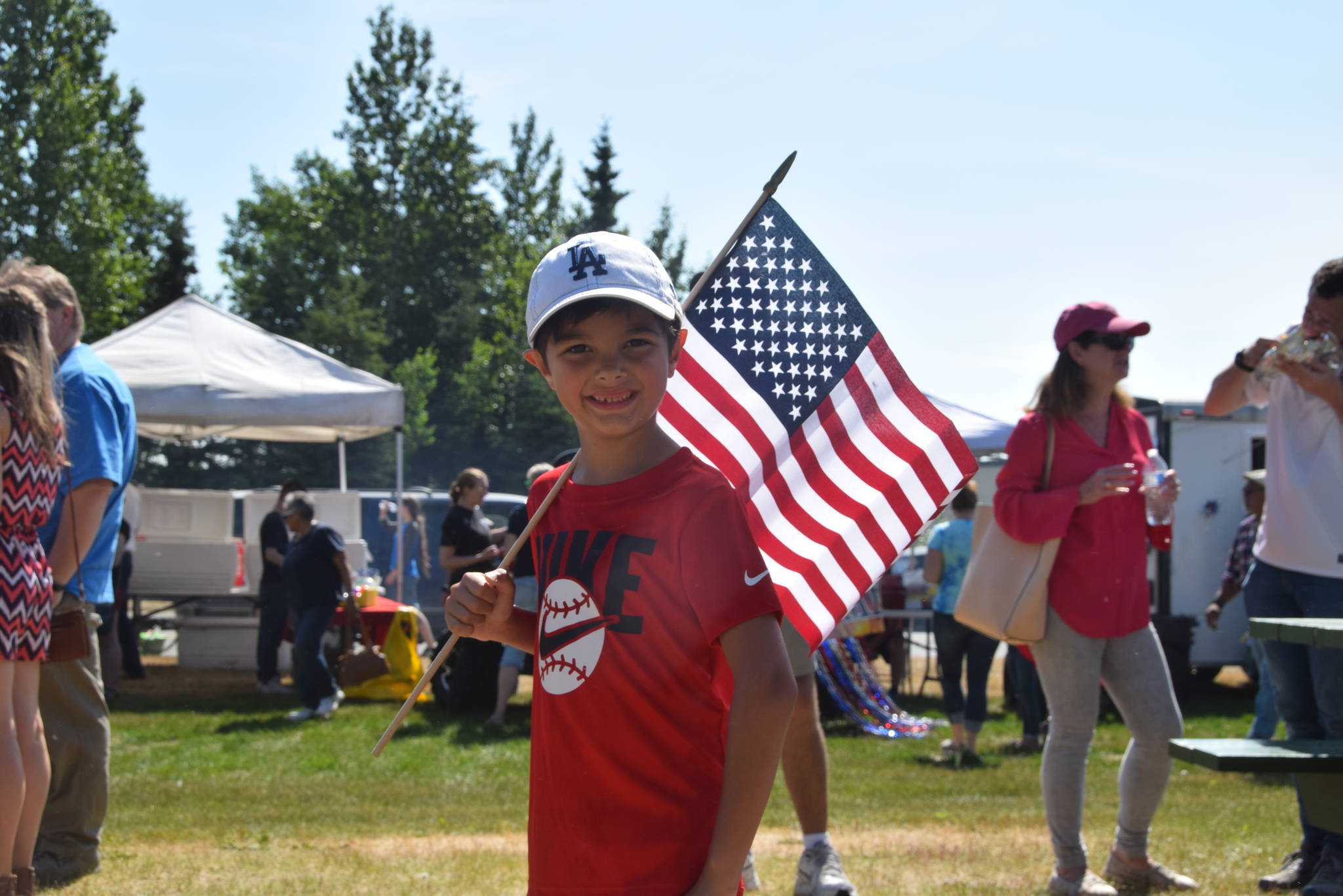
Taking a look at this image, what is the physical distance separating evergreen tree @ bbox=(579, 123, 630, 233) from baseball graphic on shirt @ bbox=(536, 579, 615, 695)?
188ft

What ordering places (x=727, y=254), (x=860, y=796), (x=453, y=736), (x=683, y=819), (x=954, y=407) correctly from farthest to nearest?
1. (x=954, y=407)
2. (x=453, y=736)
3. (x=860, y=796)
4. (x=727, y=254)
5. (x=683, y=819)

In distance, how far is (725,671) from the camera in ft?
7.02

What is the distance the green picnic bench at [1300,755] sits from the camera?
3.54 metres

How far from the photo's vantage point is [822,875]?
430 centimetres

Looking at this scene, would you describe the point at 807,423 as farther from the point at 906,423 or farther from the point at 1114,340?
the point at 1114,340

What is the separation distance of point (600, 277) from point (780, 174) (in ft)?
2.95

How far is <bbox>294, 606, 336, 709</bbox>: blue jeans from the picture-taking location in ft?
36.1

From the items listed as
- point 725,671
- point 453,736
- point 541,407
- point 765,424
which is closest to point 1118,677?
point 765,424

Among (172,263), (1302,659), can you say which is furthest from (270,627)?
(172,263)

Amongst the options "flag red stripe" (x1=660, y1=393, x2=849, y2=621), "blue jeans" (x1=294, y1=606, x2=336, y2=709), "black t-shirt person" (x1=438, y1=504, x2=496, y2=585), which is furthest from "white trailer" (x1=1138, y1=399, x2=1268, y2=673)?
"flag red stripe" (x1=660, y1=393, x2=849, y2=621)

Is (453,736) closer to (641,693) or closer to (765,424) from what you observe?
(765,424)

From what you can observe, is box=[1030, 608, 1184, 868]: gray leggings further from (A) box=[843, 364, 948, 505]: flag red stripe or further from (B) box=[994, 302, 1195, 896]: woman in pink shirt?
(A) box=[843, 364, 948, 505]: flag red stripe

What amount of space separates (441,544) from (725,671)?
934cm

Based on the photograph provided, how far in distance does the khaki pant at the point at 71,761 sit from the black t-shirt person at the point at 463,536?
6123mm
